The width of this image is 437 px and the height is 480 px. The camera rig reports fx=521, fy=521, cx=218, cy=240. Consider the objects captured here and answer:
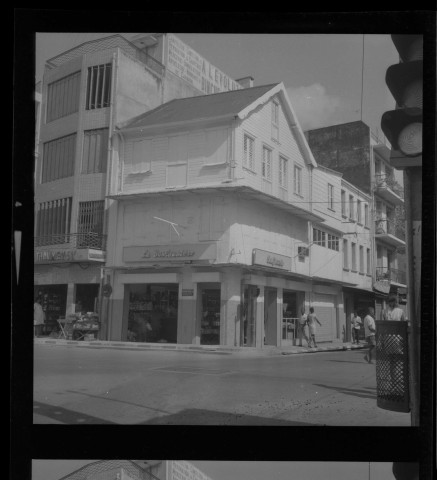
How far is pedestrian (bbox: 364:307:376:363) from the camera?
9.40 feet

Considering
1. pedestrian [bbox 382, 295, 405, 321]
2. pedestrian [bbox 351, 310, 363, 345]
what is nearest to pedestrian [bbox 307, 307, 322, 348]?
pedestrian [bbox 351, 310, 363, 345]

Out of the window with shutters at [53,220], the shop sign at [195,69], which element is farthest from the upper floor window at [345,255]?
the window with shutters at [53,220]

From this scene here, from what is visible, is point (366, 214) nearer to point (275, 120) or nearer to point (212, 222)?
point (275, 120)

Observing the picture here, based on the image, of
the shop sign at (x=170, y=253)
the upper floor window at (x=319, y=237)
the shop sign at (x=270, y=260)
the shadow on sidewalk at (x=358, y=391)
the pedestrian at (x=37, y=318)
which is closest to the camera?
the pedestrian at (x=37, y=318)

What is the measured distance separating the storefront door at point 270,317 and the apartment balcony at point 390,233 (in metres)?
0.69

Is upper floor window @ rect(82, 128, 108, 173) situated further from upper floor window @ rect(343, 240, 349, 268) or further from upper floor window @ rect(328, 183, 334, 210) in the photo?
upper floor window @ rect(343, 240, 349, 268)

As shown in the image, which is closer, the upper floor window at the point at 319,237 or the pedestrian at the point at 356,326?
the pedestrian at the point at 356,326

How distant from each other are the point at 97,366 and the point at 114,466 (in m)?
0.57

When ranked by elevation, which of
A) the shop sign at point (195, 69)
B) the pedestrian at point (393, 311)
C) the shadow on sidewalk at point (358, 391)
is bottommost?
the shadow on sidewalk at point (358, 391)

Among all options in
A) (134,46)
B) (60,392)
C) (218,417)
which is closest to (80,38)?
(134,46)

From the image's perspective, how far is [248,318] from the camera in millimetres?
2924

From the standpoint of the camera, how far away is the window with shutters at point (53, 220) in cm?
278

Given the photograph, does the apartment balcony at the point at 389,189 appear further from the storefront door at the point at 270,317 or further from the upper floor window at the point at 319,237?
the storefront door at the point at 270,317

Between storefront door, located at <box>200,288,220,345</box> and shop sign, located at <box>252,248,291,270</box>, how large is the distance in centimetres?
31
